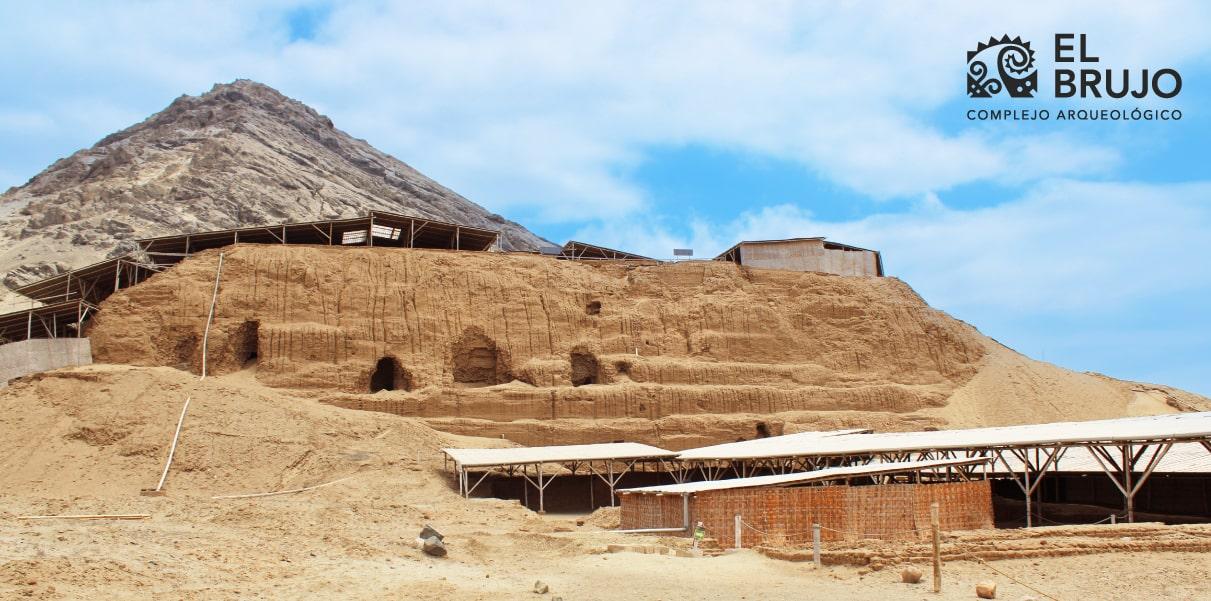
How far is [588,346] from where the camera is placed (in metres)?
43.3

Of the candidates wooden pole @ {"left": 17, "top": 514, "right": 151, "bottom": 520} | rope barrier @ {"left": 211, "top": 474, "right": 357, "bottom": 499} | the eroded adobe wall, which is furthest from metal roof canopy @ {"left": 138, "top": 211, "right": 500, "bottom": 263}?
wooden pole @ {"left": 17, "top": 514, "right": 151, "bottom": 520}

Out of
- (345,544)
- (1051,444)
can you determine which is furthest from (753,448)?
(345,544)

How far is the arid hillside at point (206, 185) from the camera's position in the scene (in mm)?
65500

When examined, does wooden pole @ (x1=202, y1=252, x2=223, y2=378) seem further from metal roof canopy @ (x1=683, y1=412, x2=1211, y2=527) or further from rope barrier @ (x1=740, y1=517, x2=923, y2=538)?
rope barrier @ (x1=740, y1=517, x2=923, y2=538)

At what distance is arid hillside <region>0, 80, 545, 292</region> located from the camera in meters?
65.5

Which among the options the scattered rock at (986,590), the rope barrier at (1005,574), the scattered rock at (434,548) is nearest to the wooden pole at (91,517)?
the scattered rock at (434,548)

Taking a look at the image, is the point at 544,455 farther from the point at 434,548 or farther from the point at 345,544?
the point at 345,544

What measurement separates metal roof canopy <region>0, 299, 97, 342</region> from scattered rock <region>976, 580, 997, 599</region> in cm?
3433

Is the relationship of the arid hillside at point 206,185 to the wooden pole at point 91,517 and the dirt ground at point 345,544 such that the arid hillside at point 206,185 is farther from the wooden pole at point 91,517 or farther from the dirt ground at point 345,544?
the wooden pole at point 91,517

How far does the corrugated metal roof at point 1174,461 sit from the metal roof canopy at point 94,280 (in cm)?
3487

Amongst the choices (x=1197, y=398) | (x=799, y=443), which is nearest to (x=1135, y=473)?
(x=799, y=443)

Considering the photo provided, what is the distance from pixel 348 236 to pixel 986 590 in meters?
36.1

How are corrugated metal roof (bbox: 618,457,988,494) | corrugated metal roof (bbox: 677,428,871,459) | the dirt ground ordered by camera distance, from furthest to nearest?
1. corrugated metal roof (bbox: 677,428,871,459)
2. corrugated metal roof (bbox: 618,457,988,494)
3. the dirt ground

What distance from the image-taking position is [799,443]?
3194 centimetres
